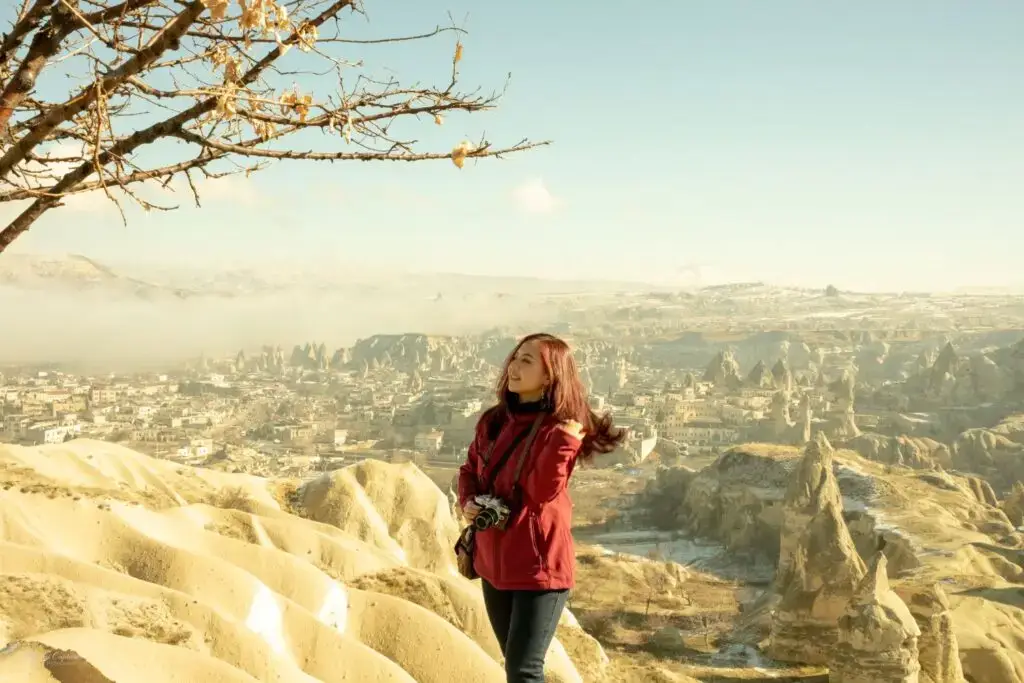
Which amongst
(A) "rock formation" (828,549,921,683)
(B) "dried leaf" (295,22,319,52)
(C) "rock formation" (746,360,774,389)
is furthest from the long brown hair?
(C) "rock formation" (746,360,774,389)

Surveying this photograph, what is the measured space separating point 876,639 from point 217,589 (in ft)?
47.0

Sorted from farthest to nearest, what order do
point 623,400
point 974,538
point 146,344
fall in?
point 146,344 → point 623,400 → point 974,538

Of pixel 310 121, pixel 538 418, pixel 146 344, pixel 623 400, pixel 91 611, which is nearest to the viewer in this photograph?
pixel 310 121

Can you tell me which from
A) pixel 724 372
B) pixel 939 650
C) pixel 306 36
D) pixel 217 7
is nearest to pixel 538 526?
pixel 306 36

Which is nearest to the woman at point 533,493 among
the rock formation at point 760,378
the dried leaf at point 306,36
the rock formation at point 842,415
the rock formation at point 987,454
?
the dried leaf at point 306,36

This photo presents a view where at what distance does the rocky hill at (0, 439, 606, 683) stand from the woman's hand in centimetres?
540

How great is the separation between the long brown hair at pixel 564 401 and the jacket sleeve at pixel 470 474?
0.09 m

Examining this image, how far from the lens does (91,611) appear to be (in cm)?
1077

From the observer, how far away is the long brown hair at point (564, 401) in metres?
3.62

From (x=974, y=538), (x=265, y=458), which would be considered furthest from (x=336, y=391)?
(x=974, y=538)

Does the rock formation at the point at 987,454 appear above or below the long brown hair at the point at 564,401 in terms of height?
below

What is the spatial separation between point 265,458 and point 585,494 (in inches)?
948

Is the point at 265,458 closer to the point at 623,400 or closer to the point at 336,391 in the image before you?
the point at 623,400

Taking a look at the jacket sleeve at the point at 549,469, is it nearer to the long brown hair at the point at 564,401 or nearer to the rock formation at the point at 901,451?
the long brown hair at the point at 564,401
